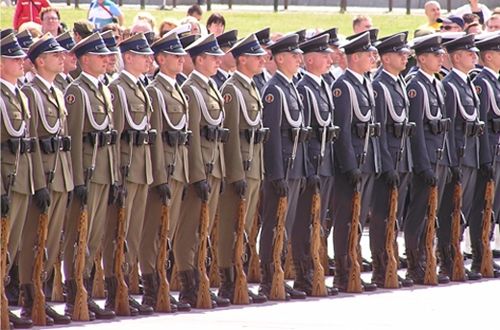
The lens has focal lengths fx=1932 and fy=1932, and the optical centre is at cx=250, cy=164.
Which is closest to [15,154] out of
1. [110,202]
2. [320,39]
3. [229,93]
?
[110,202]

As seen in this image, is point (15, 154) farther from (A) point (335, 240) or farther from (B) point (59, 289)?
(A) point (335, 240)

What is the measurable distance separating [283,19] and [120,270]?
1891cm

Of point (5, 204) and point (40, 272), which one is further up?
point (5, 204)

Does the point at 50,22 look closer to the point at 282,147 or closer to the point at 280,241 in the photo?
the point at 282,147

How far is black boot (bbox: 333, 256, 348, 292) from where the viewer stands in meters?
15.6

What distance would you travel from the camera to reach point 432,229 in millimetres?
16125

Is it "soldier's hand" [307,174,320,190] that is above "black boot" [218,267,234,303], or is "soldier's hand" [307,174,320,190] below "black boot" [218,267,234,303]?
above

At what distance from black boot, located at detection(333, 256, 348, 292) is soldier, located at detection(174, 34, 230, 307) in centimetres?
138

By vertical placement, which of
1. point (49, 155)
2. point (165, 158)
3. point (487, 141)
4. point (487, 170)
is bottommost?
point (487, 170)

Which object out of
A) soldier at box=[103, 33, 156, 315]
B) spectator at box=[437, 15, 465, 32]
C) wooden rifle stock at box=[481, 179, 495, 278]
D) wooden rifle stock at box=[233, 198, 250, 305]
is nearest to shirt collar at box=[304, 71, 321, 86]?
wooden rifle stock at box=[233, 198, 250, 305]

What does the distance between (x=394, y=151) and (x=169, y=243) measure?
225 centimetres

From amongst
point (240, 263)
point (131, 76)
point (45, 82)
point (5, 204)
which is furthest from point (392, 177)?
point (5, 204)

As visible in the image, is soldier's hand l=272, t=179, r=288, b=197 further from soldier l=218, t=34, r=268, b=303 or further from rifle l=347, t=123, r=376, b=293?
rifle l=347, t=123, r=376, b=293

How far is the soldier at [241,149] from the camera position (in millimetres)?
14742
